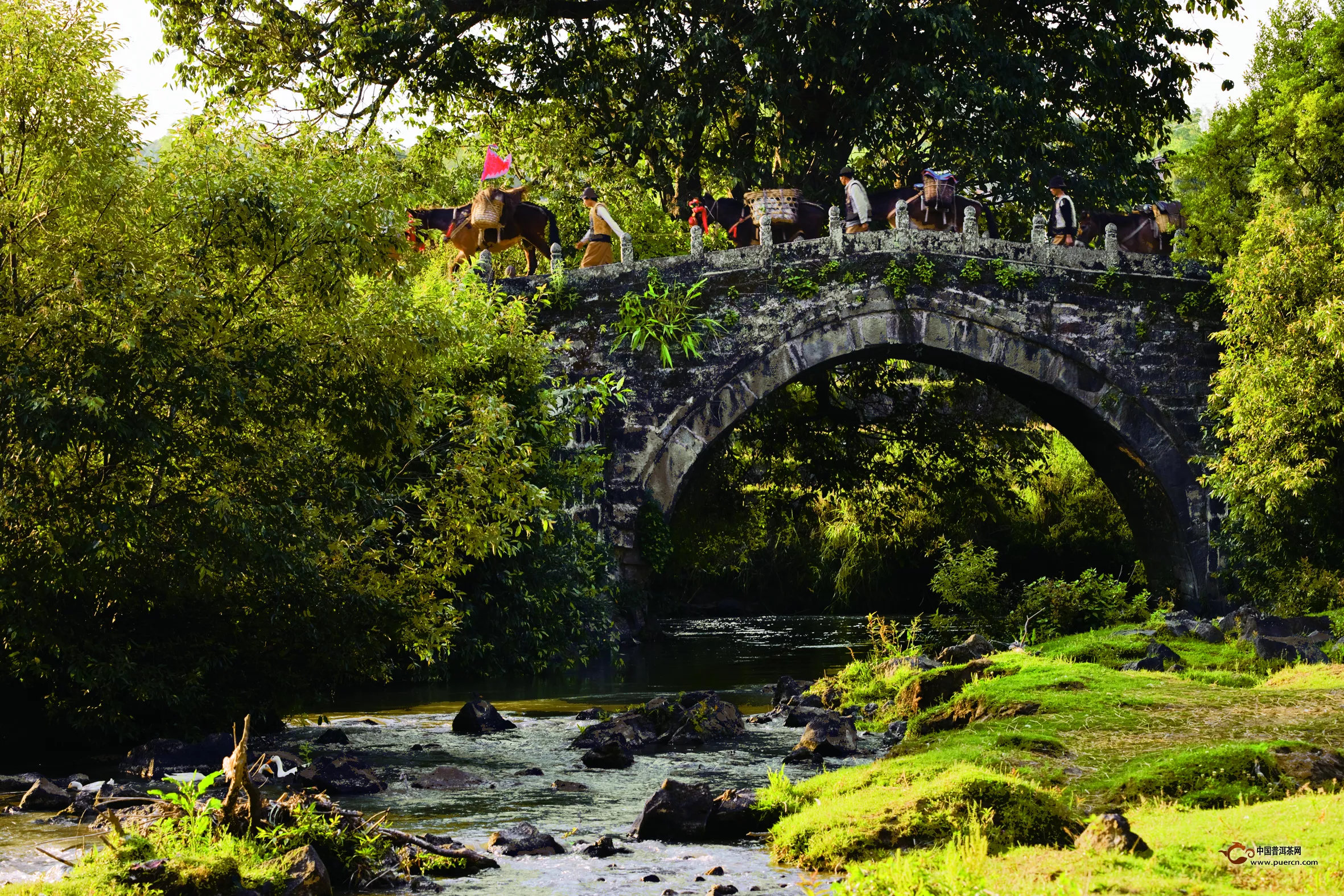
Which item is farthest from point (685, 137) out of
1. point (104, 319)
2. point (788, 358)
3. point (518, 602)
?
point (104, 319)

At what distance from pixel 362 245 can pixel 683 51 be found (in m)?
14.6

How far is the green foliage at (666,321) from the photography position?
20.5m

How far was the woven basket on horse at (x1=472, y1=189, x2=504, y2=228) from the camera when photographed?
21891 mm

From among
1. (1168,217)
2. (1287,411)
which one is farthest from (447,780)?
(1168,217)

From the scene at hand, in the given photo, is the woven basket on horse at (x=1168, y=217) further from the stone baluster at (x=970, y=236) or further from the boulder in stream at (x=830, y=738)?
the boulder in stream at (x=830, y=738)

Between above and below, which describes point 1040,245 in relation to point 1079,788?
above

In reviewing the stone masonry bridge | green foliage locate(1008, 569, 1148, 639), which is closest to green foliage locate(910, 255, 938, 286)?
the stone masonry bridge

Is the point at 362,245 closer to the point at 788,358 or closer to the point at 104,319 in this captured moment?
the point at 104,319

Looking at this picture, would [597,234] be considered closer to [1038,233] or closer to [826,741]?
[1038,233]

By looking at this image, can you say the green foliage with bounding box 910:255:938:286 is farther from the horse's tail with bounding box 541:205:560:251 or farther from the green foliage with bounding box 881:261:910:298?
the horse's tail with bounding box 541:205:560:251

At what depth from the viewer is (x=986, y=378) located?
22141 millimetres

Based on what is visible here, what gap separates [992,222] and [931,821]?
20812 mm

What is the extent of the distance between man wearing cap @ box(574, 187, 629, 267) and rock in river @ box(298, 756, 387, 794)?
12426mm

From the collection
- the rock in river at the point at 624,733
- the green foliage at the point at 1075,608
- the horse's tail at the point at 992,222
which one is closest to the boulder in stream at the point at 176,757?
the rock in river at the point at 624,733
